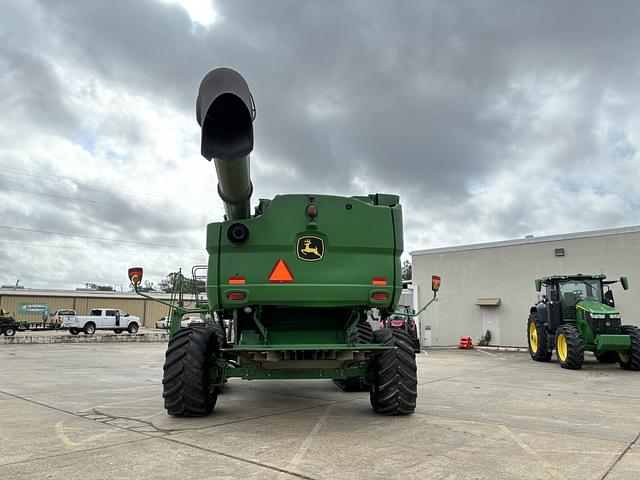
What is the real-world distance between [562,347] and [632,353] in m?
1.61

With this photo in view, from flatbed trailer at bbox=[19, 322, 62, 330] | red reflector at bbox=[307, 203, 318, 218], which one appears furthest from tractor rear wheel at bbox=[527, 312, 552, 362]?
flatbed trailer at bbox=[19, 322, 62, 330]

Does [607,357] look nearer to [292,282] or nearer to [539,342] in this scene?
[539,342]

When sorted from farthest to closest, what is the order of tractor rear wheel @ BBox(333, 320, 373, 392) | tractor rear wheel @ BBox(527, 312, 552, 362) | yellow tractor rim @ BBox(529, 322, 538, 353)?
yellow tractor rim @ BBox(529, 322, 538, 353) < tractor rear wheel @ BBox(527, 312, 552, 362) < tractor rear wheel @ BBox(333, 320, 373, 392)

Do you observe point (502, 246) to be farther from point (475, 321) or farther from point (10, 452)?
point (10, 452)

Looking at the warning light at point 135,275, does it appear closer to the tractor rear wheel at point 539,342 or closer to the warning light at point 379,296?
the warning light at point 379,296

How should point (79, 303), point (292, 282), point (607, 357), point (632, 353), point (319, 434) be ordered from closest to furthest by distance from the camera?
point (319, 434) → point (292, 282) → point (632, 353) → point (607, 357) → point (79, 303)

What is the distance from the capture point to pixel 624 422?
634 centimetres

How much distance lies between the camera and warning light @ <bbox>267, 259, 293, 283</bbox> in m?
5.84

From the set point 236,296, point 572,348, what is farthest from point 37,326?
point 236,296

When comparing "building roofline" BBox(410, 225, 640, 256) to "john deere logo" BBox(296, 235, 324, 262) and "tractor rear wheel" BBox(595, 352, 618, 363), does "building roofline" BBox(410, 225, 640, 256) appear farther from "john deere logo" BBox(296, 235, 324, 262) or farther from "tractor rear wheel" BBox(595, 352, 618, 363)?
"john deere logo" BBox(296, 235, 324, 262)

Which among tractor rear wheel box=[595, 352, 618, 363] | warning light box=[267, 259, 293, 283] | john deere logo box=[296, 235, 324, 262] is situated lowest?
tractor rear wheel box=[595, 352, 618, 363]

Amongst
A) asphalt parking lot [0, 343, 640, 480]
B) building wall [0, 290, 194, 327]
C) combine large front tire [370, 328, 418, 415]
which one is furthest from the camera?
building wall [0, 290, 194, 327]

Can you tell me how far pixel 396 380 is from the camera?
20.9ft

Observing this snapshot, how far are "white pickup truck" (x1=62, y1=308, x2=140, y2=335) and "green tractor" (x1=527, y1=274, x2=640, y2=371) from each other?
92.7ft
